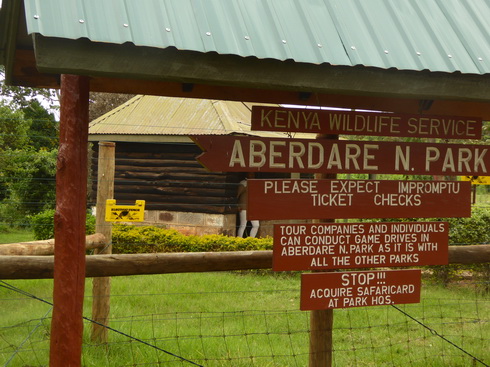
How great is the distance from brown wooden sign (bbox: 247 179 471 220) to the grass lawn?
6.29 feet

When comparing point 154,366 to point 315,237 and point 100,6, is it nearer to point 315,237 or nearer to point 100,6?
point 315,237

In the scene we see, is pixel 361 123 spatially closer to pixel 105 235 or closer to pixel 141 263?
pixel 141 263

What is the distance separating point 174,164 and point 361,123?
12.0 meters

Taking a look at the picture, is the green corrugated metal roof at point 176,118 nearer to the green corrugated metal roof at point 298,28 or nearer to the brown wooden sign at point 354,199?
the brown wooden sign at point 354,199

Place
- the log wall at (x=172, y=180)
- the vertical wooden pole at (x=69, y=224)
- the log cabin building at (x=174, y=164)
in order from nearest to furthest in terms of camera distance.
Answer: the vertical wooden pole at (x=69, y=224)
the log cabin building at (x=174, y=164)
the log wall at (x=172, y=180)

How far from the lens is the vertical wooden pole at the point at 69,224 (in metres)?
3.44

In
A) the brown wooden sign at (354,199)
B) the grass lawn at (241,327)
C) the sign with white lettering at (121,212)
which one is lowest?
the grass lawn at (241,327)

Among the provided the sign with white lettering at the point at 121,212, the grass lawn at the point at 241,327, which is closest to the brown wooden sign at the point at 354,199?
the grass lawn at the point at 241,327

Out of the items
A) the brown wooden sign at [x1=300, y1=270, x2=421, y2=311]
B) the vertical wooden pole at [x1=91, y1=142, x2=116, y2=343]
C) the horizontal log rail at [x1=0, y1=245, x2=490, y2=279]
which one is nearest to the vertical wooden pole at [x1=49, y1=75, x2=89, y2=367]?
the horizontal log rail at [x1=0, y1=245, x2=490, y2=279]

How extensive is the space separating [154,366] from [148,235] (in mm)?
7405

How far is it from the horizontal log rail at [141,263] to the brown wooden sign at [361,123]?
105 cm

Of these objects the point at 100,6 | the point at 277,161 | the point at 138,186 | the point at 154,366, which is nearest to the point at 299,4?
the point at 277,161

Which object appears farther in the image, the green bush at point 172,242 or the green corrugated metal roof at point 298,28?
the green bush at point 172,242

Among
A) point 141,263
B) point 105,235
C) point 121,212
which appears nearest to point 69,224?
point 141,263
